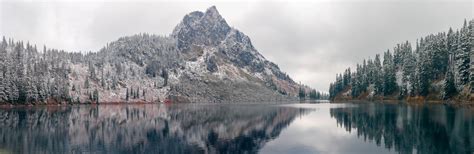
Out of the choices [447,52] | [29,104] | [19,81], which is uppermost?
[447,52]

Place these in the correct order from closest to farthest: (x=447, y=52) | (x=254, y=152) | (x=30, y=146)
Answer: (x=254, y=152) → (x=30, y=146) → (x=447, y=52)

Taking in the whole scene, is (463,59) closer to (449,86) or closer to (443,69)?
(449,86)

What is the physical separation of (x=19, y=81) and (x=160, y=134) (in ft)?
564

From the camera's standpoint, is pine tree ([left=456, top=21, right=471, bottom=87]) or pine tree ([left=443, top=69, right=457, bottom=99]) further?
pine tree ([left=443, top=69, right=457, bottom=99])

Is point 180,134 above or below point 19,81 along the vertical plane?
below

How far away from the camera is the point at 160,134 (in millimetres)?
62469

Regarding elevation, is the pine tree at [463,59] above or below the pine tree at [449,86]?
above

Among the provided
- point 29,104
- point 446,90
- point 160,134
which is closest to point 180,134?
point 160,134

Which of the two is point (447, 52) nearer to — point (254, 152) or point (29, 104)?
point (254, 152)

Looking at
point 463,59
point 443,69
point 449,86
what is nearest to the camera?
point 463,59

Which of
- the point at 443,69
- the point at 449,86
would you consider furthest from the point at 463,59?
the point at 443,69

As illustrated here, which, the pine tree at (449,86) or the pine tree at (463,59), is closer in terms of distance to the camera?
the pine tree at (463,59)

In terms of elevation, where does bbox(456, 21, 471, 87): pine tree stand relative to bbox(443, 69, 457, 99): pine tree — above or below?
above

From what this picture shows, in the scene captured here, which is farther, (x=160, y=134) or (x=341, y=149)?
(x=160, y=134)
